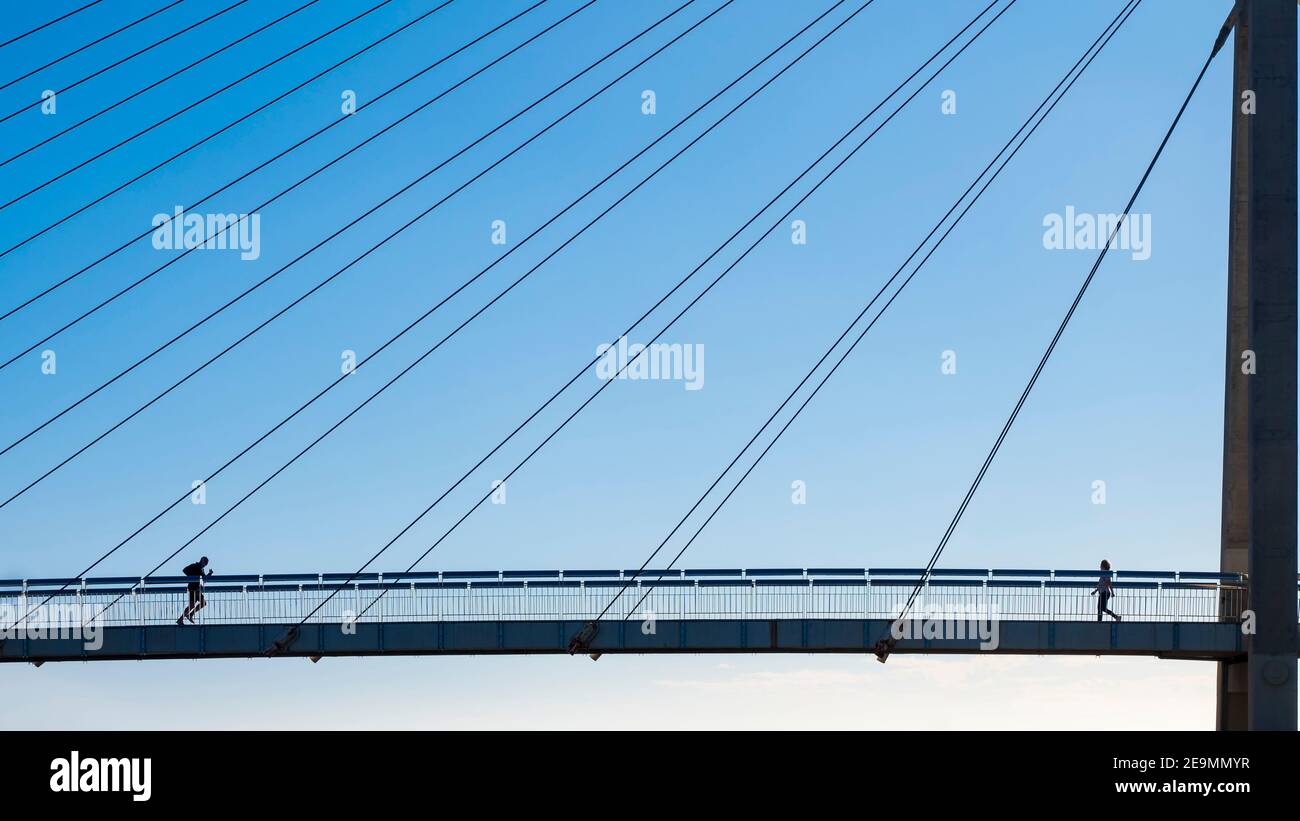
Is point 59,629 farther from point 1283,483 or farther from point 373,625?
point 1283,483

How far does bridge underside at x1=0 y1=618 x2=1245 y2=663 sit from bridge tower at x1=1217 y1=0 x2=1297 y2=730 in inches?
37.1

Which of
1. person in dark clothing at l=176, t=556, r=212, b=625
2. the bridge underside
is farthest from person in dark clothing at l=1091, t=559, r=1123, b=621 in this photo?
person in dark clothing at l=176, t=556, r=212, b=625

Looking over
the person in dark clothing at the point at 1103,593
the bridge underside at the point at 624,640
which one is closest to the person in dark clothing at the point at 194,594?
the bridge underside at the point at 624,640

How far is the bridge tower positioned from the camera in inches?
1203

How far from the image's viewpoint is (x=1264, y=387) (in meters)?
31.0

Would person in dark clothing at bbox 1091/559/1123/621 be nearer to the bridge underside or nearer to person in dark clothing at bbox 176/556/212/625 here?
the bridge underside

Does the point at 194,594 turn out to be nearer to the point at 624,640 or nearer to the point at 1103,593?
the point at 624,640

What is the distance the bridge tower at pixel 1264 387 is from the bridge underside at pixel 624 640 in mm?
943

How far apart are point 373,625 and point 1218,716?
16.2 m

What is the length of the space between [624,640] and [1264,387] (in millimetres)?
12765
